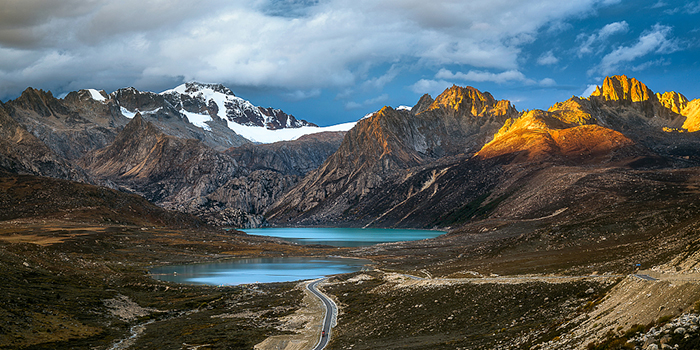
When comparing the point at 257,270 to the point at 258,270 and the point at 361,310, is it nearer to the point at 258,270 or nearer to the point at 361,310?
the point at 258,270

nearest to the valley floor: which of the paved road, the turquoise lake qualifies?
the paved road

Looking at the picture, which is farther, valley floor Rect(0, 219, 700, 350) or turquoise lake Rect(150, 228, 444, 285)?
turquoise lake Rect(150, 228, 444, 285)

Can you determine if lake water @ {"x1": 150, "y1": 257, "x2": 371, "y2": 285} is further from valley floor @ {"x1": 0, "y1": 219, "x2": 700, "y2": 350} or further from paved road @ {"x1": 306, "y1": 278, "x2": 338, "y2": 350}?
paved road @ {"x1": 306, "y1": 278, "x2": 338, "y2": 350}

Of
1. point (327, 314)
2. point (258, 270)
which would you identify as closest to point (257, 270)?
point (258, 270)

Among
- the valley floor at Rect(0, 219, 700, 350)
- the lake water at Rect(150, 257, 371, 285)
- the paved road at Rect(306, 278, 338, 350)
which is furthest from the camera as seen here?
the lake water at Rect(150, 257, 371, 285)

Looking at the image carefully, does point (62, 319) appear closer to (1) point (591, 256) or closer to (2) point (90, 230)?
(1) point (591, 256)

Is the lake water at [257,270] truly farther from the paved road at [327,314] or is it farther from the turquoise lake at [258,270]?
the paved road at [327,314]

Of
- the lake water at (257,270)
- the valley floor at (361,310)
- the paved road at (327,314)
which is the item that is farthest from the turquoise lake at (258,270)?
the paved road at (327,314)

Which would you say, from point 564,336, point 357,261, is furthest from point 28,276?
point 357,261

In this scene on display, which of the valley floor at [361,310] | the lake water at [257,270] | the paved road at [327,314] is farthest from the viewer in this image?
the lake water at [257,270]
